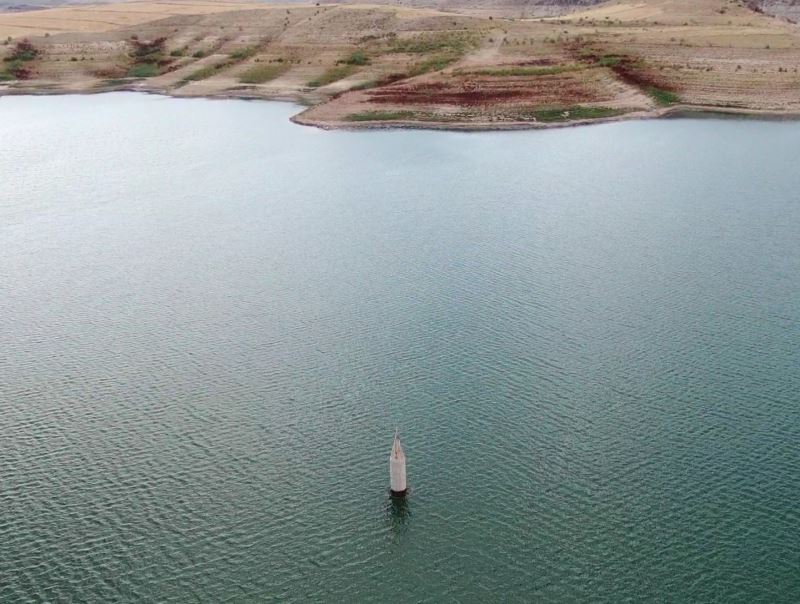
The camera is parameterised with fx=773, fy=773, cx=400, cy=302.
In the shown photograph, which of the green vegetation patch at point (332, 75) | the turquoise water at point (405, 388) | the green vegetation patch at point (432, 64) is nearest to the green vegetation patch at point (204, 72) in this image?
the green vegetation patch at point (332, 75)

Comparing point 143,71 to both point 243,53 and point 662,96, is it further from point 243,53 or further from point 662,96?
point 662,96

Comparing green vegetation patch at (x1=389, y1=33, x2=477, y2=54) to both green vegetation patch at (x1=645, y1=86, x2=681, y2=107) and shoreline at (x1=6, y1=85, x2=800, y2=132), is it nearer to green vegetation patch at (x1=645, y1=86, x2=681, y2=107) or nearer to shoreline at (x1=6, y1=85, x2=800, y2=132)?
shoreline at (x1=6, y1=85, x2=800, y2=132)

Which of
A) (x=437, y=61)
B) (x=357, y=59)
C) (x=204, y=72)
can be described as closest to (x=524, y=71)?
(x=437, y=61)

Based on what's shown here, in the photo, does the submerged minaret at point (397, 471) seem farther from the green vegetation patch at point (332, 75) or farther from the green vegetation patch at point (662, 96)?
the green vegetation patch at point (332, 75)

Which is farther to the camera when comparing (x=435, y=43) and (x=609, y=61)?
(x=435, y=43)

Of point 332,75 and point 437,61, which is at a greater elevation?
point 437,61

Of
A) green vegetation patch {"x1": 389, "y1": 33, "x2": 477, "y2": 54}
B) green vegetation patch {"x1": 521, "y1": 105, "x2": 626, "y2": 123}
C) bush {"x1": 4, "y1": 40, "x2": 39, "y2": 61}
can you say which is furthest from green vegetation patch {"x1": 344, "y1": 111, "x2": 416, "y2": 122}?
bush {"x1": 4, "y1": 40, "x2": 39, "y2": 61}

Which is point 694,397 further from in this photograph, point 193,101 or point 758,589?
point 193,101
